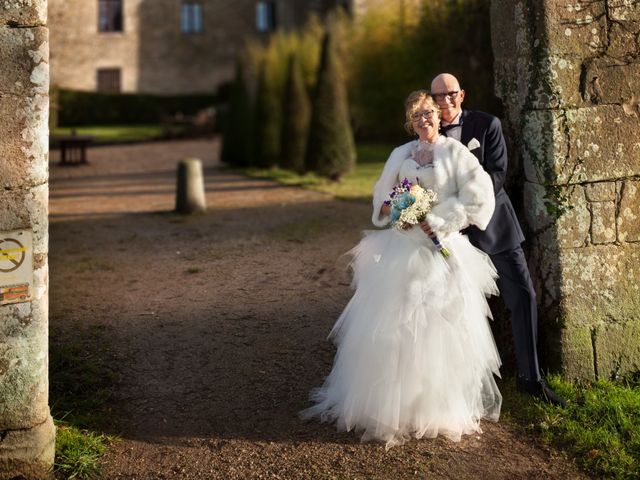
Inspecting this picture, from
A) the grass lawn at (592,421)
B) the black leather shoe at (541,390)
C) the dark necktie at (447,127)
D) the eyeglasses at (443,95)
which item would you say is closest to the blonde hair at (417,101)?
the eyeglasses at (443,95)

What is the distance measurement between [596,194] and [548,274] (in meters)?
0.55

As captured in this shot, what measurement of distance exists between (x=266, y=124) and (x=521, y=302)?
12.7 m

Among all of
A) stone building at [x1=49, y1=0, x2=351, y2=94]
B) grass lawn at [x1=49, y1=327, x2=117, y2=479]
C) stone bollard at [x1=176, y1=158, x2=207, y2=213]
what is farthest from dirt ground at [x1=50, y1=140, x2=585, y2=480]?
stone building at [x1=49, y1=0, x2=351, y2=94]

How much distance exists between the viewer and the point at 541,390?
418 centimetres

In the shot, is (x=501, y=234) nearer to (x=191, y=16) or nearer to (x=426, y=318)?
(x=426, y=318)

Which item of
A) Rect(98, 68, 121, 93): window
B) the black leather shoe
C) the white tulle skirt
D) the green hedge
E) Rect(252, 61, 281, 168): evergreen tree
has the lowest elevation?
the black leather shoe

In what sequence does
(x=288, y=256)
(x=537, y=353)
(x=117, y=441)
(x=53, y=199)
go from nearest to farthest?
(x=117, y=441) < (x=537, y=353) < (x=288, y=256) < (x=53, y=199)

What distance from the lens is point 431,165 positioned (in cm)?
395

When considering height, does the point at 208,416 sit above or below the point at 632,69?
below

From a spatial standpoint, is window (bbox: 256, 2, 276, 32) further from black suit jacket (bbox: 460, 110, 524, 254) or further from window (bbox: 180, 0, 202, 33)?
black suit jacket (bbox: 460, 110, 524, 254)

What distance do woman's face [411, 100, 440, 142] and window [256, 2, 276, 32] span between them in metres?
32.0

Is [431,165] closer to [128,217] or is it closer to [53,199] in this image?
[128,217]

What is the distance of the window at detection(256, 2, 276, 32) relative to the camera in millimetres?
34438

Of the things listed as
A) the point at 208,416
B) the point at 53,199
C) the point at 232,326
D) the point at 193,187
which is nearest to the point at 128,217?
the point at 193,187
